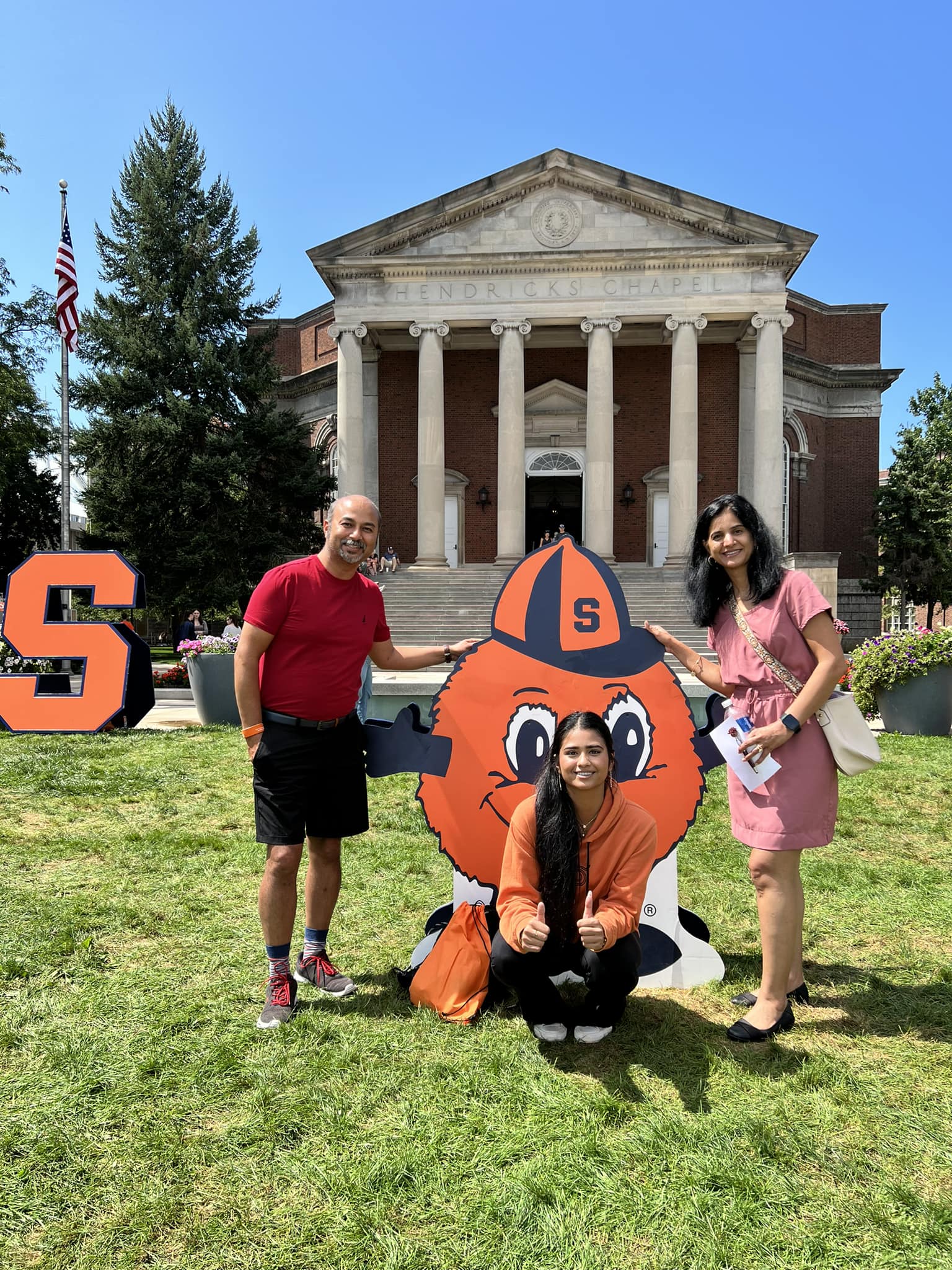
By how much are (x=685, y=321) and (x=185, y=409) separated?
1515 centimetres

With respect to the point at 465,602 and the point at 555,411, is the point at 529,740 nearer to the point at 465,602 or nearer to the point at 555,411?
the point at 465,602

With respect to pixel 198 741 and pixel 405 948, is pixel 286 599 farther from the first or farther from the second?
pixel 198 741

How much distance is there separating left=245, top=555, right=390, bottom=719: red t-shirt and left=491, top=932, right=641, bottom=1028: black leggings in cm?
128

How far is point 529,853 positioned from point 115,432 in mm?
24704

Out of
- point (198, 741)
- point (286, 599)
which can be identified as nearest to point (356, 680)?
point (286, 599)

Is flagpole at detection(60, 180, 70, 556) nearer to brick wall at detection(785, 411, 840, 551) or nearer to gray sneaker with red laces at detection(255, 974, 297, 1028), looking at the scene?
gray sneaker with red laces at detection(255, 974, 297, 1028)

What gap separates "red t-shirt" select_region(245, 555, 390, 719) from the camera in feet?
11.1

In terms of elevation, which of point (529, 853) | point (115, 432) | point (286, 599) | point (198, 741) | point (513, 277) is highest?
point (513, 277)

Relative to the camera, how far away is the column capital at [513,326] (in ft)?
73.2

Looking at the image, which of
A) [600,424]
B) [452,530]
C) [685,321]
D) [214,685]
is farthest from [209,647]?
[685,321]

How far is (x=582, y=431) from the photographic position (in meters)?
25.6

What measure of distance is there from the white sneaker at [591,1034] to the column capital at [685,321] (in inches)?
863

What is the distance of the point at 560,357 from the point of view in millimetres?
25594

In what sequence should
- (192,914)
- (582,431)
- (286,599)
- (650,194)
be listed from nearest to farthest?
1. (286,599)
2. (192,914)
3. (650,194)
4. (582,431)
